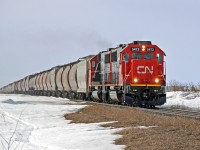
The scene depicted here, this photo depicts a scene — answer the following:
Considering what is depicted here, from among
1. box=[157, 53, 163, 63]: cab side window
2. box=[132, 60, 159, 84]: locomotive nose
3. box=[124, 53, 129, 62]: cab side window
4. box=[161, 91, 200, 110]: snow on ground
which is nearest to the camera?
box=[132, 60, 159, 84]: locomotive nose

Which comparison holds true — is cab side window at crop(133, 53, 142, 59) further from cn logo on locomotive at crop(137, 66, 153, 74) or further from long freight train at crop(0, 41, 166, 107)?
cn logo on locomotive at crop(137, 66, 153, 74)

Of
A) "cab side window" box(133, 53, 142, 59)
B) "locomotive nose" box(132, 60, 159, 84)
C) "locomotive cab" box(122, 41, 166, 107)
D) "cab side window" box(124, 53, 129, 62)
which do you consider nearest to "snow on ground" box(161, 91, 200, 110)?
"locomotive cab" box(122, 41, 166, 107)

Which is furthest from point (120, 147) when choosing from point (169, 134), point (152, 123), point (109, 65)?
point (109, 65)

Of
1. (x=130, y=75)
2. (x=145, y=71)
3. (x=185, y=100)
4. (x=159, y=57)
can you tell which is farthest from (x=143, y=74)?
Answer: (x=185, y=100)

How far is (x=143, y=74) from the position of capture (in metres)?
23.5

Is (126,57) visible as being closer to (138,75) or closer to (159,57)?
(138,75)

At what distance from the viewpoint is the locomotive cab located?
23.0m

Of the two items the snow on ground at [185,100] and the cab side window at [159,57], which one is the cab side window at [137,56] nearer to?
the cab side window at [159,57]

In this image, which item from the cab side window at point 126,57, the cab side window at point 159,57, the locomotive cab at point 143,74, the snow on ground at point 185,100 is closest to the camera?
the locomotive cab at point 143,74

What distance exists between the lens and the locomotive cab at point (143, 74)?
23.0 metres

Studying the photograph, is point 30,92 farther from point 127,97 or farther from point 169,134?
point 169,134

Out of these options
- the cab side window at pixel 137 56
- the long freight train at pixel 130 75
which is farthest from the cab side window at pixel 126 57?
the cab side window at pixel 137 56

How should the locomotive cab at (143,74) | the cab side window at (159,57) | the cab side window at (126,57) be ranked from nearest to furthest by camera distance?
the locomotive cab at (143,74), the cab side window at (126,57), the cab side window at (159,57)

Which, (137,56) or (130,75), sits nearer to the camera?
(130,75)
